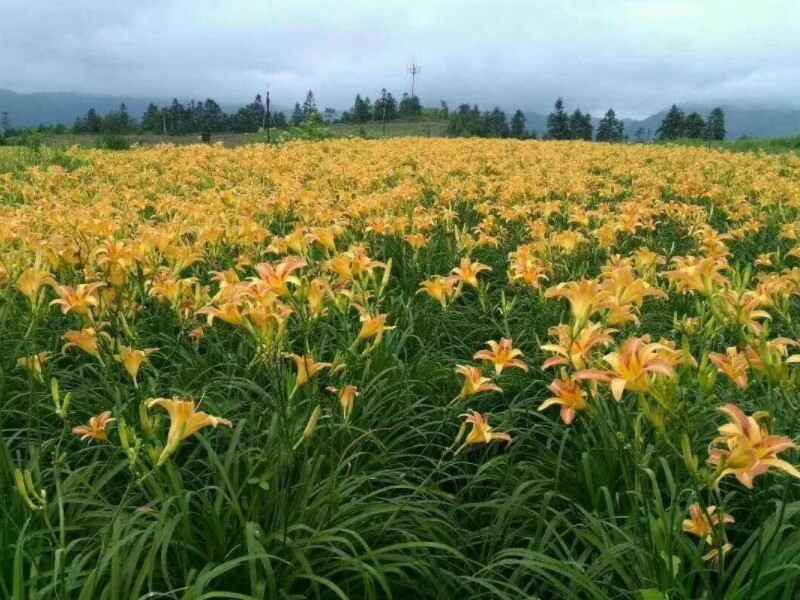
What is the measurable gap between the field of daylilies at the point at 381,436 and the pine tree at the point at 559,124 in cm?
4711

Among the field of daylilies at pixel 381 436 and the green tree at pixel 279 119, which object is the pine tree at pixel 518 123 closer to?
the green tree at pixel 279 119

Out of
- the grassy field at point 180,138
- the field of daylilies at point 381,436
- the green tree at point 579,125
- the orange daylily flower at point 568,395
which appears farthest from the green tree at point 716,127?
the orange daylily flower at point 568,395

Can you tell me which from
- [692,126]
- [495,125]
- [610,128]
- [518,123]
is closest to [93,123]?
[495,125]

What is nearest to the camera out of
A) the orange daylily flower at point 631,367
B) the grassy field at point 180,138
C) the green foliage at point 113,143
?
the orange daylily flower at point 631,367

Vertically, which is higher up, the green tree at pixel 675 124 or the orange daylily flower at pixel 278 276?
the green tree at pixel 675 124

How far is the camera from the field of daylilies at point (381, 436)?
158cm

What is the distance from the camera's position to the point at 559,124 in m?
50.5

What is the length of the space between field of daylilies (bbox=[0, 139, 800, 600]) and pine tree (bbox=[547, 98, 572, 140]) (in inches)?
1855

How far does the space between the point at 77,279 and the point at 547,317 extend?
7.32 feet

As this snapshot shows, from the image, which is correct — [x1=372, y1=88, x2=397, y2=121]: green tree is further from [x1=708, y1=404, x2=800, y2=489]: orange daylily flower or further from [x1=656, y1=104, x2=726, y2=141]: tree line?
[x1=708, y1=404, x2=800, y2=489]: orange daylily flower

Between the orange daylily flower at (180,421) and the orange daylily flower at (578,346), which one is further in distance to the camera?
the orange daylily flower at (578,346)

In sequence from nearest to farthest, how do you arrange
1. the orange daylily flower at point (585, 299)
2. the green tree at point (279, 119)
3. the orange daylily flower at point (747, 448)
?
the orange daylily flower at point (747, 448), the orange daylily flower at point (585, 299), the green tree at point (279, 119)

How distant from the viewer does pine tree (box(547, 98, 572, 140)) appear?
49.0 m

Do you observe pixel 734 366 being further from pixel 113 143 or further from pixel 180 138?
pixel 180 138
